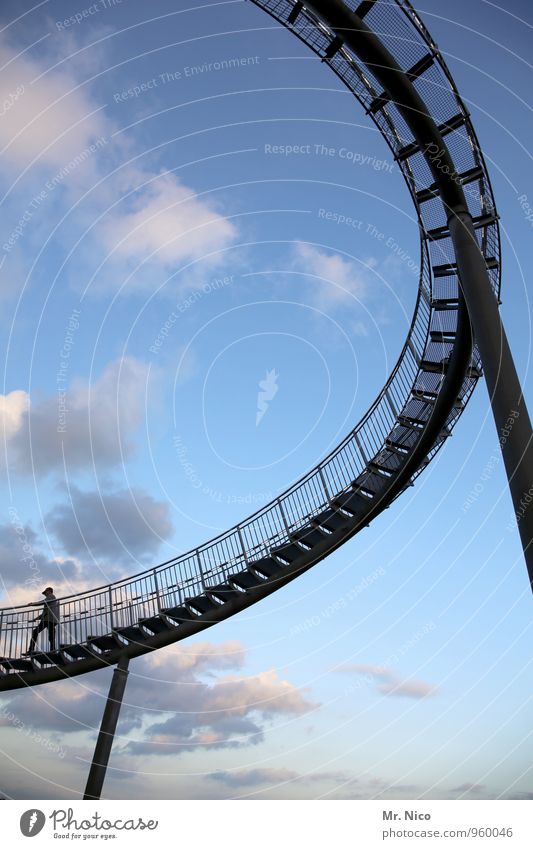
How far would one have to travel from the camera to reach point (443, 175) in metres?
10.9

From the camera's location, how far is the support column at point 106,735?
611 inches

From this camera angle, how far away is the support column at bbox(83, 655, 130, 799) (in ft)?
50.9

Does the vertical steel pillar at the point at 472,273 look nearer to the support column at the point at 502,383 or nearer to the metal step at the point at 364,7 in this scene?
the support column at the point at 502,383

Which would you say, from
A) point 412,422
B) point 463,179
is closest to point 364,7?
point 463,179

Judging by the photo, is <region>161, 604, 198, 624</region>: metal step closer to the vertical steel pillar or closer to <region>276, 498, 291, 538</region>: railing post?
<region>276, 498, 291, 538</region>: railing post

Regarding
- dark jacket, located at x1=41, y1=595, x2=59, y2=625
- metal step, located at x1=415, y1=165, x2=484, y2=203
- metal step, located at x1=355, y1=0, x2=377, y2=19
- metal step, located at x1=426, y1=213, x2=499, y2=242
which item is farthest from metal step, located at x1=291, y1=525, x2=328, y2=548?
metal step, located at x1=355, y1=0, x2=377, y2=19

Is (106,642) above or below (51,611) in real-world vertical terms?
below

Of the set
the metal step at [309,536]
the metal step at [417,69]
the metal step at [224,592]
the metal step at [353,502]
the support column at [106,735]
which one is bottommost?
the support column at [106,735]

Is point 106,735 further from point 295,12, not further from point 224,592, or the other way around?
point 295,12

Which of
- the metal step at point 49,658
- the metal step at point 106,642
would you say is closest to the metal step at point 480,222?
the metal step at point 106,642

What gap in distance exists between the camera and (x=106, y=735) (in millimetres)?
15984
